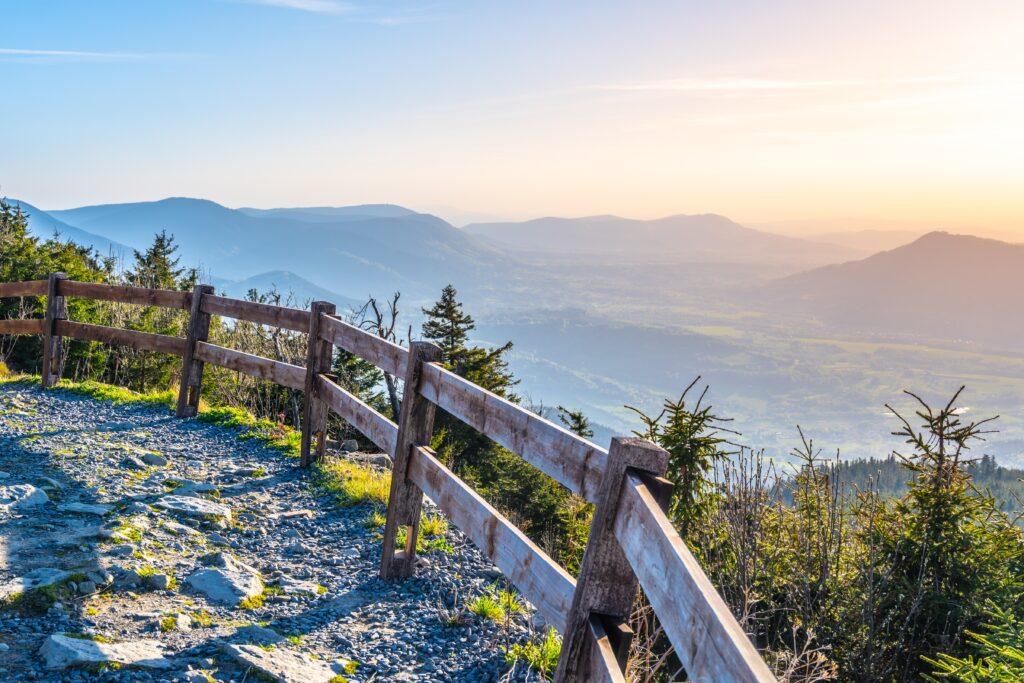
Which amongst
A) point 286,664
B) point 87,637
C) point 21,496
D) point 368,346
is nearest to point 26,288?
point 21,496

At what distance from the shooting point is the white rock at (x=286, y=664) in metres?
3.90

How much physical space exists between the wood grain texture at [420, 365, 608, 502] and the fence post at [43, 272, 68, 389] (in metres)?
9.08

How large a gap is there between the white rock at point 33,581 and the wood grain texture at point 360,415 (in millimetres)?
2288

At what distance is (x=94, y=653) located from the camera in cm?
381

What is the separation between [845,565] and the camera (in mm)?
9242

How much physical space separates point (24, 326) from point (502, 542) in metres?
11.5

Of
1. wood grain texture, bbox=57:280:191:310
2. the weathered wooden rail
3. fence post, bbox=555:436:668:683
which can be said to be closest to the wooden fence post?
the weathered wooden rail

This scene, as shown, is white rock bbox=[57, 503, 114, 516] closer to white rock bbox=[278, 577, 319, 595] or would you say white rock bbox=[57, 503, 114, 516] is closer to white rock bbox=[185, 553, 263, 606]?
white rock bbox=[185, 553, 263, 606]

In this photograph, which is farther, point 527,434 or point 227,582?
point 227,582

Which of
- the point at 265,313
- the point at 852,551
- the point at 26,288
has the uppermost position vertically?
the point at 265,313

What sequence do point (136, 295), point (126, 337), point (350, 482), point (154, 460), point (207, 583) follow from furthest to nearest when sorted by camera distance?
point (126, 337), point (136, 295), point (154, 460), point (350, 482), point (207, 583)

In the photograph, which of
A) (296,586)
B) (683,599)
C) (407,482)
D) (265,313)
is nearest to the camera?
(683,599)

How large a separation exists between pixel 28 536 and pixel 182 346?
17.1 ft

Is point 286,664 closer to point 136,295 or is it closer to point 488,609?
point 488,609
